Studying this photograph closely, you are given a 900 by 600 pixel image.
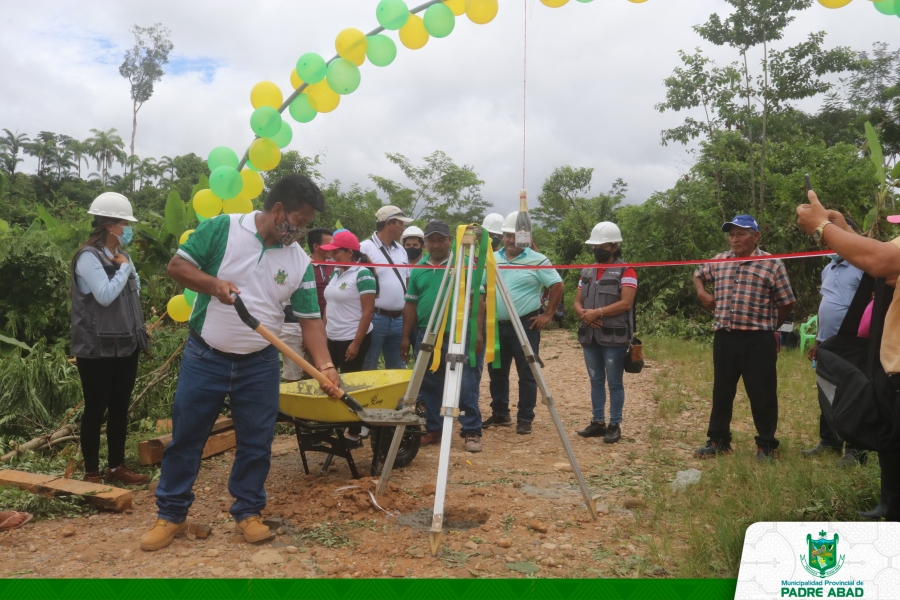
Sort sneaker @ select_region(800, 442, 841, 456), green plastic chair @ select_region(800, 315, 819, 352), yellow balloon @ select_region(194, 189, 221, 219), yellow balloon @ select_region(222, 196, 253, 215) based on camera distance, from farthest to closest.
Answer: green plastic chair @ select_region(800, 315, 819, 352)
sneaker @ select_region(800, 442, 841, 456)
yellow balloon @ select_region(222, 196, 253, 215)
yellow balloon @ select_region(194, 189, 221, 219)

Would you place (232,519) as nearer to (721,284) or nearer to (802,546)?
(802,546)

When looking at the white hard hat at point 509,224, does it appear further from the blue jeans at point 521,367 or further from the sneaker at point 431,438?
the sneaker at point 431,438

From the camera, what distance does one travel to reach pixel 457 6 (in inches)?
178

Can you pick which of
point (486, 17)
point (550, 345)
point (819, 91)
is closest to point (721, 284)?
point (486, 17)

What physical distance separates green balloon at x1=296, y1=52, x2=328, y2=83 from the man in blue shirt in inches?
157

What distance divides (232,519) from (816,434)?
4939mm

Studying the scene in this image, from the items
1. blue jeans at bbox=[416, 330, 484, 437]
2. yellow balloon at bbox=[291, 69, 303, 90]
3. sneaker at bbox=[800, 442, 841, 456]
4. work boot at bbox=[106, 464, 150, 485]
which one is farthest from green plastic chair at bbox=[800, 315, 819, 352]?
work boot at bbox=[106, 464, 150, 485]

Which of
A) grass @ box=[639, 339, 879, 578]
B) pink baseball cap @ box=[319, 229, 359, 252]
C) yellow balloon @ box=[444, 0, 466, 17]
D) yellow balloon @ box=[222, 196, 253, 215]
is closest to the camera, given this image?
grass @ box=[639, 339, 879, 578]

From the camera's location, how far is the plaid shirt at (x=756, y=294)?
4.95 meters

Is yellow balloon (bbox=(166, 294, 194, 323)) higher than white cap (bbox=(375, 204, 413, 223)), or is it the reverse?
white cap (bbox=(375, 204, 413, 223))

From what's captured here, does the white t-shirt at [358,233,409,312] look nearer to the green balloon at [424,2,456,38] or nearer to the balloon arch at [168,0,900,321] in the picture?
the balloon arch at [168,0,900,321]

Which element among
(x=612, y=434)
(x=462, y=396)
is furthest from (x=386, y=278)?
(x=612, y=434)

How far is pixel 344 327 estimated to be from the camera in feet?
19.0

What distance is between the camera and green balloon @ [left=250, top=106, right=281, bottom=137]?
177 inches
